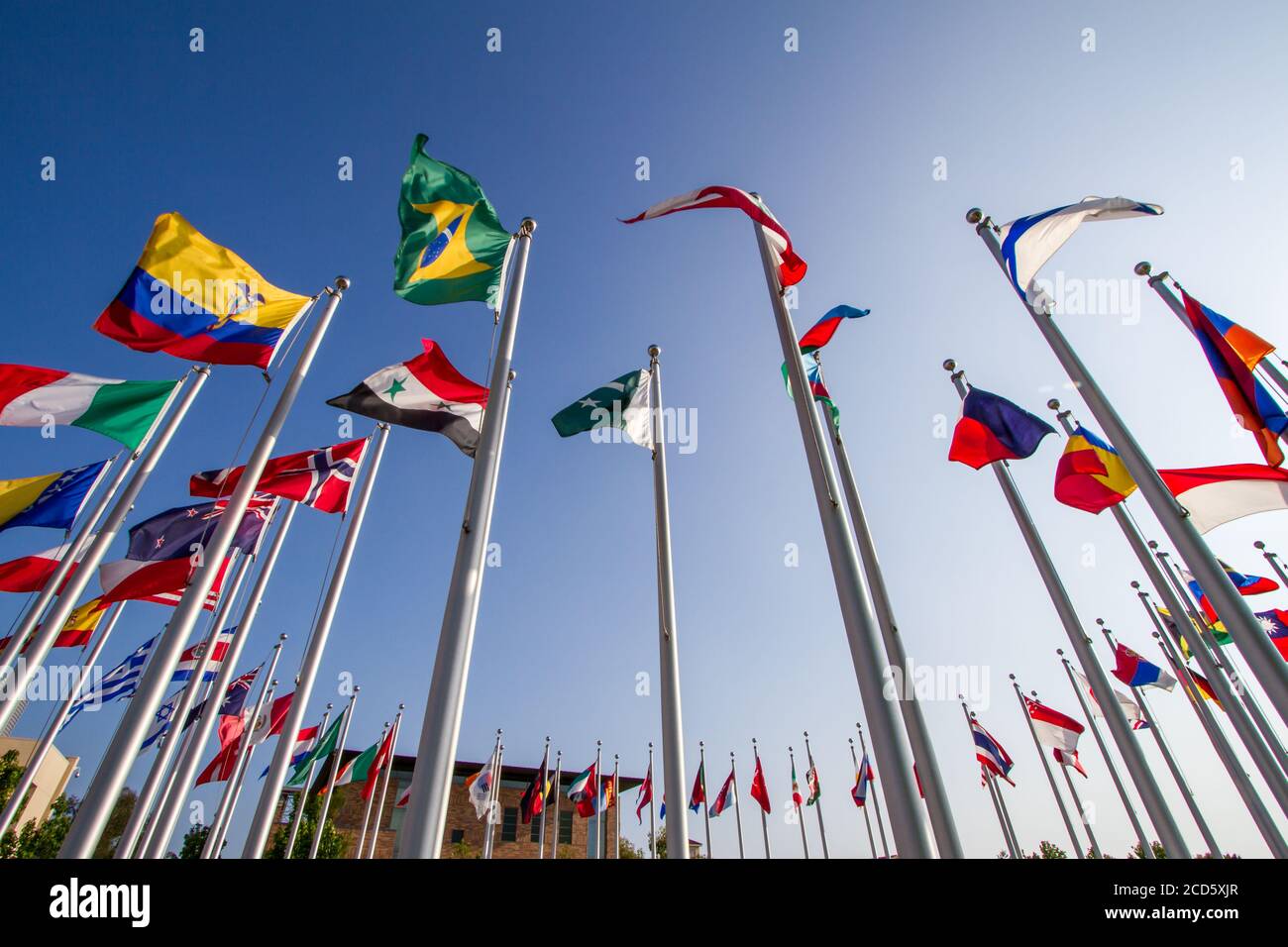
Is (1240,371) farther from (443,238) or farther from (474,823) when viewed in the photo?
(474,823)

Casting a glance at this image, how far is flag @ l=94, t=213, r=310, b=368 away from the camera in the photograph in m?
9.45

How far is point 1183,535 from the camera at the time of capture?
7875mm

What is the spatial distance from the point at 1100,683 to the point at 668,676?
7489 mm

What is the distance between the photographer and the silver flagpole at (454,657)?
14.9ft

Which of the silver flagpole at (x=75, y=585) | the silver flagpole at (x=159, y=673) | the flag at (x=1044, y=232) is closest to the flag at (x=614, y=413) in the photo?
the silver flagpole at (x=159, y=673)

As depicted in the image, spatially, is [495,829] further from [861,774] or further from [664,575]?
[664,575]

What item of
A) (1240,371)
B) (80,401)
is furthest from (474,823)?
(1240,371)

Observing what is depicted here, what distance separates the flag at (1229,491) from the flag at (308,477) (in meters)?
14.2

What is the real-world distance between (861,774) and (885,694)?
28.2m

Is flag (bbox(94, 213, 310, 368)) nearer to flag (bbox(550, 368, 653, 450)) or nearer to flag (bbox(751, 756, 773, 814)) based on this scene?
flag (bbox(550, 368, 653, 450))

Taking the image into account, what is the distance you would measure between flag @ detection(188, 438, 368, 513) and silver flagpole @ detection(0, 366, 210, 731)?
39.8 inches

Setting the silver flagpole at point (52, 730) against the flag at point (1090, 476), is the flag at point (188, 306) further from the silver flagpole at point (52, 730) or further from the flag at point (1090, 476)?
the flag at point (1090, 476)
